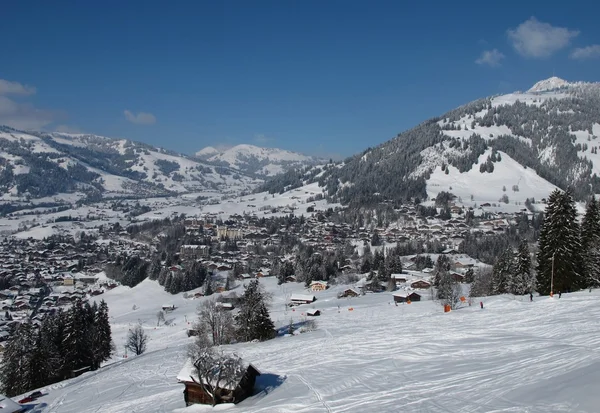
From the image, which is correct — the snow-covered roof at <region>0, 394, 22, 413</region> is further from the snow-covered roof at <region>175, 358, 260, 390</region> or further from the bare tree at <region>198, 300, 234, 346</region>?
the bare tree at <region>198, 300, 234, 346</region>

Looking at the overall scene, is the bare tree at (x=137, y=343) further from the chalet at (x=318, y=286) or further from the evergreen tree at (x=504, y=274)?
the evergreen tree at (x=504, y=274)

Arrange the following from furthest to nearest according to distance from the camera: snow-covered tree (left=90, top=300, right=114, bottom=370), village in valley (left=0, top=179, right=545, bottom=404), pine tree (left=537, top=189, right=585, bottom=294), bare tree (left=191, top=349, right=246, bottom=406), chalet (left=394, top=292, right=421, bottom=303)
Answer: village in valley (left=0, top=179, right=545, bottom=404) → chalet (left=394, top=292, right=421, bottom=303) → snow-covered tree (left=90, top=300, right=114, bottom=370) → pine tree (left=537, top=189, right=585, bottom=294) → bare tree (left=191, top=349, right=246, bottom=406)

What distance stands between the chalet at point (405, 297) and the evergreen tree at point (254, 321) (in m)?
26.4

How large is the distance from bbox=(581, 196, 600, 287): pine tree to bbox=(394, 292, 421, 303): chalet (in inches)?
1029

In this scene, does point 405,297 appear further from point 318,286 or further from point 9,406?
point 9,406

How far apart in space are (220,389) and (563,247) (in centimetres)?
2916

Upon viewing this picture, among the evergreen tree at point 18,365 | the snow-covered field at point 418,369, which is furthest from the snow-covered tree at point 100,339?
the snow-covered field at point 418,369

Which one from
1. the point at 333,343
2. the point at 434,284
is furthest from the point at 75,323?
the point at 434,284

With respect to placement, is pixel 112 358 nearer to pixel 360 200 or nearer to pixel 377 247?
pixel 377 247

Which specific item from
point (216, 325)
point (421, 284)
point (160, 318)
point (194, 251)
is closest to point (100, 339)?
point (216, 325)

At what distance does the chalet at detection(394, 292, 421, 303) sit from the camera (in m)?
60.9

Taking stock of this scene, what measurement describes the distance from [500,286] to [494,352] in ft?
100

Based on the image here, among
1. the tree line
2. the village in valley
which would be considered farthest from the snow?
the tree line

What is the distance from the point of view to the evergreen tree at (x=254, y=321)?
130ft
